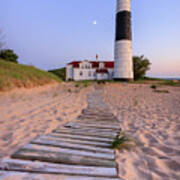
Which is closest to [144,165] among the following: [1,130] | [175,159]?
[175,159]

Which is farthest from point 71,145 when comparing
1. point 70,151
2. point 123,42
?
point 123,42

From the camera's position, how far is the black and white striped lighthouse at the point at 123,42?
20.7 meters

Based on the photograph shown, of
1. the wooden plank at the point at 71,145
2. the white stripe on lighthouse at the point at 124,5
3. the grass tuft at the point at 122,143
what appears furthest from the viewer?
the white stripe on lighthouse at the point at 124,5

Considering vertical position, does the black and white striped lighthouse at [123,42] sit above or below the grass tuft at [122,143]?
above

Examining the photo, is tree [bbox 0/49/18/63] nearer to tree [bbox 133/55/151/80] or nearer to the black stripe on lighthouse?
the black stripe on lighthouse

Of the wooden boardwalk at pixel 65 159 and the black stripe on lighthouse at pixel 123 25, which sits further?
the black stripe on lighthouse at pixel 123 25

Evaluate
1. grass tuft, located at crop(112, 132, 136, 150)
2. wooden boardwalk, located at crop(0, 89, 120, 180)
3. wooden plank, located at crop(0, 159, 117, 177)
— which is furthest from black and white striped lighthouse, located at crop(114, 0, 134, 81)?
wooden plank, located at crop(0, 159, 117, 177)

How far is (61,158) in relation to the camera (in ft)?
5.86

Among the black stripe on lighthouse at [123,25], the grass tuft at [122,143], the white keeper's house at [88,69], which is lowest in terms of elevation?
the grass tuft at [122,143]

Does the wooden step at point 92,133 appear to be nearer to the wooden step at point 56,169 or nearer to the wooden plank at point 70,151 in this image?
the wooden plank at point 70,151

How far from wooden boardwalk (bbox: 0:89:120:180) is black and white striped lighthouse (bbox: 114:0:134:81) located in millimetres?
20408

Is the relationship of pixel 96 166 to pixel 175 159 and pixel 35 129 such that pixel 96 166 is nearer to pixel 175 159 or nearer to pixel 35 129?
pixel 175 159

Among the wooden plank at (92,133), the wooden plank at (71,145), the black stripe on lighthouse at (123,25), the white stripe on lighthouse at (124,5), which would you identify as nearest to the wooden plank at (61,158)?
the wooden plank at (71,145)

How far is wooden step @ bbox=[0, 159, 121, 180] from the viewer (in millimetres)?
1545
